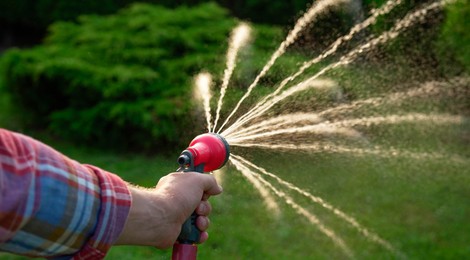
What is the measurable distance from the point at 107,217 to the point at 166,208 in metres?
0.19

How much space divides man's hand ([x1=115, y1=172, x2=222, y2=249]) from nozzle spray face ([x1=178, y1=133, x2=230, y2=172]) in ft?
0.17

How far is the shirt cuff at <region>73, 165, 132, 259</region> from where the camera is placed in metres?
1.33

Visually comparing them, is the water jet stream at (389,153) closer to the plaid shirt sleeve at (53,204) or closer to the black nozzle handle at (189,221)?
the black nozzle handle at (189,221)

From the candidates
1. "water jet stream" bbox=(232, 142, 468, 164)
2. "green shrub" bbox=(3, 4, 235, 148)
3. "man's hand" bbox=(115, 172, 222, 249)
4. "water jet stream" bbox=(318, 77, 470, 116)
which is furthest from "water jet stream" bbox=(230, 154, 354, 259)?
"man's hand" bbox=(115, 172, 222, 249)

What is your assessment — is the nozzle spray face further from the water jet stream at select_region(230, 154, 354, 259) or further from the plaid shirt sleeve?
the water jet stream at select_region(230, 154, 354, 259)

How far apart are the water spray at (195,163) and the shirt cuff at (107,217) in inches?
11.2

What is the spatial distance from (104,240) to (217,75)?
451 cm

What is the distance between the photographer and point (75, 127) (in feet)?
20.4

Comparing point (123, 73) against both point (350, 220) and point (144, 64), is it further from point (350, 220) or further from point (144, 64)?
point (350, 220)

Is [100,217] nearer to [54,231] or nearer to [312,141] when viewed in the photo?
[54,231]

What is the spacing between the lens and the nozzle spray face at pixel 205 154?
65.4 inches

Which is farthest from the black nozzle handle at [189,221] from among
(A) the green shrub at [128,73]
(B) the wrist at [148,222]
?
(A) the green shrub at [128,73]

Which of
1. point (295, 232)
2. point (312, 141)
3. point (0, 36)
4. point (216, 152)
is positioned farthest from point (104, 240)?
point (0, 36)

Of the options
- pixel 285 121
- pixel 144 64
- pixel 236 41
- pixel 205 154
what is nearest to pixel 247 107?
pixel 285 121
